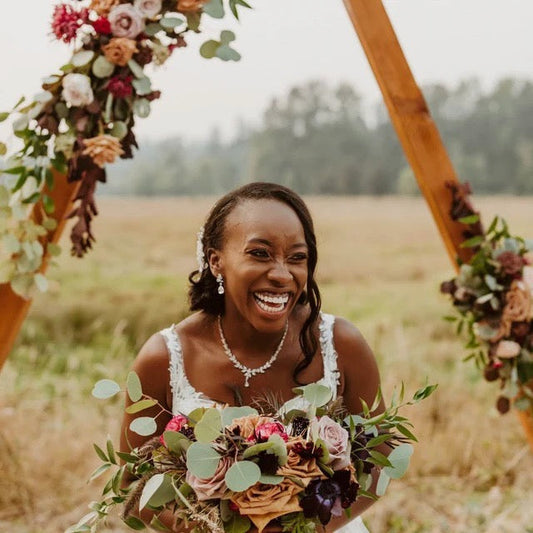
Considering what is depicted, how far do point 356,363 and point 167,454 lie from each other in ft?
2.38

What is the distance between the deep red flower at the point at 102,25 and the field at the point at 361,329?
86.7 inches

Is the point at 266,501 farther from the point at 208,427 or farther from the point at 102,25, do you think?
the point at 102,25

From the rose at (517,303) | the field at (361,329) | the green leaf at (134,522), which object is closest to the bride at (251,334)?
the green leaf at (134,522)

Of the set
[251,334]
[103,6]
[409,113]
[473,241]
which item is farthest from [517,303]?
[103,6]

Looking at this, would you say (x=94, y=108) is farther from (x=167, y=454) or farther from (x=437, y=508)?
(x=437, y=508)

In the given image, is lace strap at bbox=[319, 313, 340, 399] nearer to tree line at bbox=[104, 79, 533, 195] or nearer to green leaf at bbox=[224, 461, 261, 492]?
green leaf at bbox=[224, 461, 261, 492]

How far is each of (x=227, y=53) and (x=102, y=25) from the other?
35cm

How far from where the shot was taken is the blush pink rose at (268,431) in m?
1.48

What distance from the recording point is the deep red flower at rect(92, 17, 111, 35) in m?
2.12

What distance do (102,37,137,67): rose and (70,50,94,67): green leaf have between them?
45 millimetres

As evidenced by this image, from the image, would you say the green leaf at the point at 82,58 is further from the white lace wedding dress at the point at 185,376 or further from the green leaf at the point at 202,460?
the green leaf at the point at 202,460

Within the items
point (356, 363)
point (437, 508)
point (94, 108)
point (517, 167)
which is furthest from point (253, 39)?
point (437, 508)

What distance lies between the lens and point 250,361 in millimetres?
2080

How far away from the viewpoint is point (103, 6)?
2117 millimetres
